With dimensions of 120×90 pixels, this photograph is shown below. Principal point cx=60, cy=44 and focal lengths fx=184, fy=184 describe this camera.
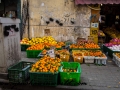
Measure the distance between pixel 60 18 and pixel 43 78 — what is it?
288 inches

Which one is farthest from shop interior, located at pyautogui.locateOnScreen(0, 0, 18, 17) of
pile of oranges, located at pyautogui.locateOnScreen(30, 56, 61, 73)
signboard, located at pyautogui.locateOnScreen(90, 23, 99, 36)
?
pile of oranges, located at pyautogui.locateOnScreen(30, 56, 61, 73)

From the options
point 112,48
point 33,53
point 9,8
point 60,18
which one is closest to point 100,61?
point 112,48

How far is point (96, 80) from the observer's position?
23.5ft

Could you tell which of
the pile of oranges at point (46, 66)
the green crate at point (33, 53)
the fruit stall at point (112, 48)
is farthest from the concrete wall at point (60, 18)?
the pile of oranges at point (46, 66)

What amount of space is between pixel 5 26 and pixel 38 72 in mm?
2081

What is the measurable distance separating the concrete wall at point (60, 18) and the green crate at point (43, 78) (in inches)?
279

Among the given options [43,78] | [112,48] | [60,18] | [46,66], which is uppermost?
[60,18]

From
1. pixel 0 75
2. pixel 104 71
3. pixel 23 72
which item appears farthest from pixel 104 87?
pixel 0 75

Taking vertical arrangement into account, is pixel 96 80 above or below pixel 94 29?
below

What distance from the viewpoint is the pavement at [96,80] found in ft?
21.1

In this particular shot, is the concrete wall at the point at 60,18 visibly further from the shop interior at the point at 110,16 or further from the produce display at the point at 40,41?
the shop interior at the point at 110,16

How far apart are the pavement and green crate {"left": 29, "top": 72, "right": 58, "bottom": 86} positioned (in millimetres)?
140

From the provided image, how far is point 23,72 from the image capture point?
655cm

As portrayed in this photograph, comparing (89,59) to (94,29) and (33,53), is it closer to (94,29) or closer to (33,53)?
(33,53)
